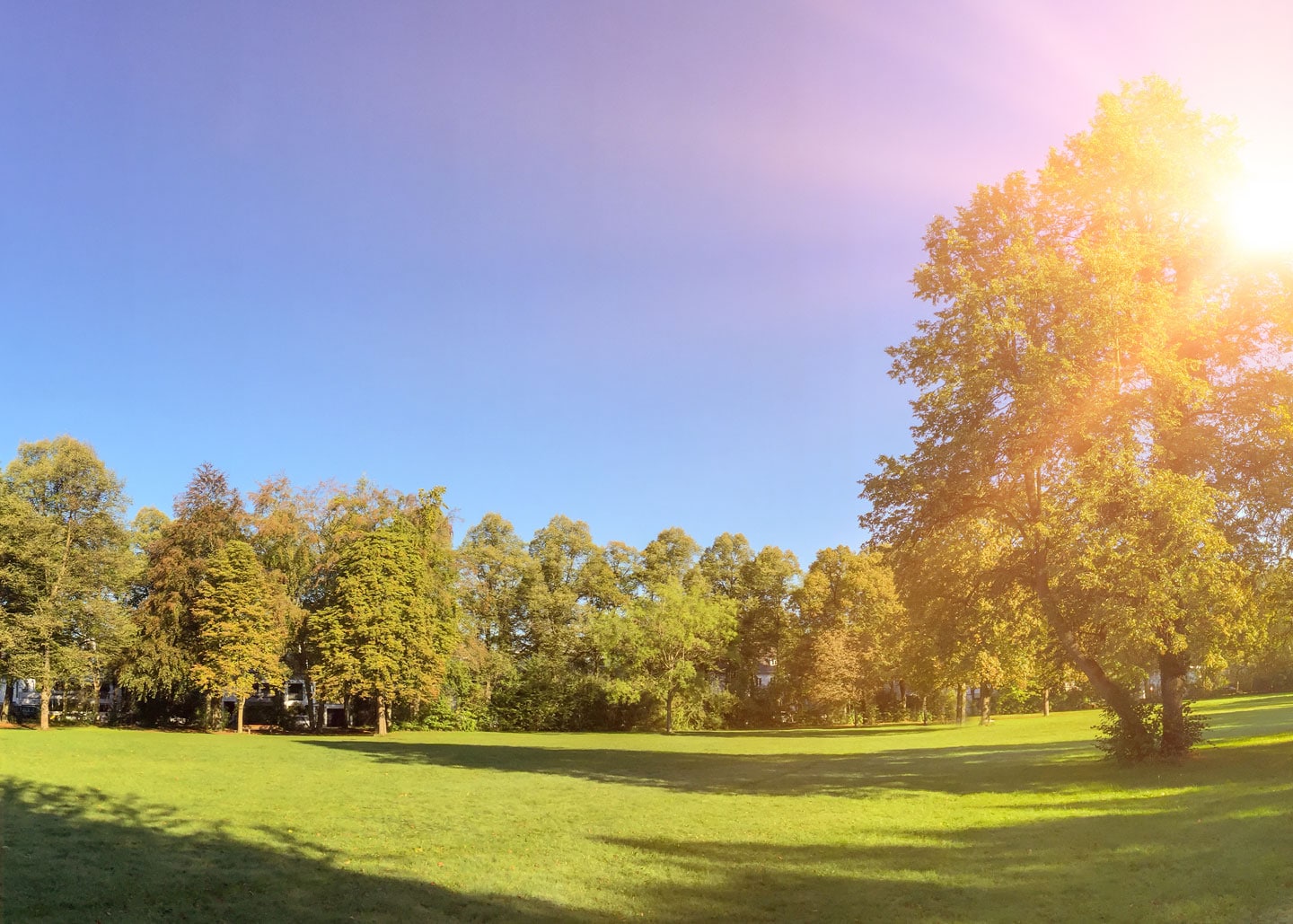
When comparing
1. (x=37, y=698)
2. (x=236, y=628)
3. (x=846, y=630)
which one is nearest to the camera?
(x=236, y=628)

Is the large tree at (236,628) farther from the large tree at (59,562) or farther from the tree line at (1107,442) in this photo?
the tree line at (1107,442)

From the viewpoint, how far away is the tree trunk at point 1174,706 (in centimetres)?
1894

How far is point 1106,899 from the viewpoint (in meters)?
9.16

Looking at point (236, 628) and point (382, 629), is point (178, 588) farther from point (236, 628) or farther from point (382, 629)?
point (382, 629)

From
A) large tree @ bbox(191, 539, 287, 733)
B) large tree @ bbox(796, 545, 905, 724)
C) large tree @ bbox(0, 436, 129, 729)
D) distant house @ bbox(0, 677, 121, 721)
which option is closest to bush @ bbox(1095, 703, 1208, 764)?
large tree @ bbox(796, 545, 905, 724)

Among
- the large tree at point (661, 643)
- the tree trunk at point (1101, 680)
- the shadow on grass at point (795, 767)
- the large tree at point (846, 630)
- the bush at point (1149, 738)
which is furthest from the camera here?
the large tree at point (846, 630)

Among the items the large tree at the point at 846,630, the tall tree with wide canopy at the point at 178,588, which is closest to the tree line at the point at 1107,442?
the large tree at the point at 846,630

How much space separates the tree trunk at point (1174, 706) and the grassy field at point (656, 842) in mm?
521

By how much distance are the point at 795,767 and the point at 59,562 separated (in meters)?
44.5

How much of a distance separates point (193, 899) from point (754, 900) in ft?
21.6

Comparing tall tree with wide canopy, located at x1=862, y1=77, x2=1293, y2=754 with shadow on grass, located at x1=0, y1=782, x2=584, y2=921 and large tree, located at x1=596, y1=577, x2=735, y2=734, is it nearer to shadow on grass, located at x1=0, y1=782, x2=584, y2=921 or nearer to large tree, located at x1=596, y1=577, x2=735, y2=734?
shadow on grass, located at x1=0, y1=782, x2=584, y2=921

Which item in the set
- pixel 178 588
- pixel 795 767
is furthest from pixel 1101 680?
pixel 178 588

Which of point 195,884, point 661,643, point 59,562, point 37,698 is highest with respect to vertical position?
point 59,562

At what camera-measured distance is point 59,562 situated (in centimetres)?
4706
